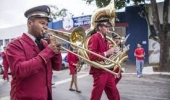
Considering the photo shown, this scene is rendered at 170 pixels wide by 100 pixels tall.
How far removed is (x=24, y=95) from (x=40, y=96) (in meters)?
0.15

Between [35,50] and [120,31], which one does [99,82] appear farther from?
[120,31]

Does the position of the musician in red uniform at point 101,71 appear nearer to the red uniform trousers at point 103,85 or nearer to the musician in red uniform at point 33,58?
the red uniform trousers at point 103,85

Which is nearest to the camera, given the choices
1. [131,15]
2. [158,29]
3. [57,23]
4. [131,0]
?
[158,29]

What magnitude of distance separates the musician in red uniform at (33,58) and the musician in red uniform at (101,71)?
2.18m

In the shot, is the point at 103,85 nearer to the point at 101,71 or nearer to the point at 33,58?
the point at 101,71

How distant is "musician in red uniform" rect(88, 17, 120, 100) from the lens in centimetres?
546

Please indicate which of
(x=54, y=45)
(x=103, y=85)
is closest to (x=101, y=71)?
(x=103, y=85)

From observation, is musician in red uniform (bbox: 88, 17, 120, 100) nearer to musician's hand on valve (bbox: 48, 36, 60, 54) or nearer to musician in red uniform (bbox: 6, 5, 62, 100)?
musician in red uniform (bbox: 6, 5, 62, 100)

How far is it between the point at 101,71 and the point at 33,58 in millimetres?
2601

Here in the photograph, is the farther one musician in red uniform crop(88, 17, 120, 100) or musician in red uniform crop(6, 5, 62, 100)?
musician in red uniform crop(88, 17, 120, 100)

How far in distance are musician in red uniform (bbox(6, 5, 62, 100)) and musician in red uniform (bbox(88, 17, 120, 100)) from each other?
85.7 inches

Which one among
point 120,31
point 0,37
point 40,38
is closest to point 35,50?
point 40,38

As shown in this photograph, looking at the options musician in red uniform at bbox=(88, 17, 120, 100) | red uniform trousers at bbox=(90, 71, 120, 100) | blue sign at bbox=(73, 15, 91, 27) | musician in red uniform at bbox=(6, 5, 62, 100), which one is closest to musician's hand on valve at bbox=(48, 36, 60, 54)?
musician in red uniform at bbox=(6, 5, 62, 100)

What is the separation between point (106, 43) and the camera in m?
5.70
